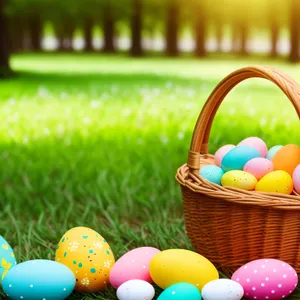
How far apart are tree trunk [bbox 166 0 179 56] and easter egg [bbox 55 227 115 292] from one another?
21657 mm

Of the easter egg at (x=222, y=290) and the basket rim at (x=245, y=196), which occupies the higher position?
the basket rim at (x=245, y=196)

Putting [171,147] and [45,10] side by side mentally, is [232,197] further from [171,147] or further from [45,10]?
[45,10]

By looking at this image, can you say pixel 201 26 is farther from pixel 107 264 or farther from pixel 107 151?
pixel 107 264

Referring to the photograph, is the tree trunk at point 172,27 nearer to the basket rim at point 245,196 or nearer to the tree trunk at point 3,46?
the tree trunk at point 3,46

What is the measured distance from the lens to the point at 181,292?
2357mm

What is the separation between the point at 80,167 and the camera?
15.1ft

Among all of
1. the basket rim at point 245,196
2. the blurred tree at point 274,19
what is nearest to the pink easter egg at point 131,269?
the basket rim at point 245,196

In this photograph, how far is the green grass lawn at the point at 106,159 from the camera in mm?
3541

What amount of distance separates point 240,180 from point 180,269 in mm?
544

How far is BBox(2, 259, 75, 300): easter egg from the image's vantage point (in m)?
2.46

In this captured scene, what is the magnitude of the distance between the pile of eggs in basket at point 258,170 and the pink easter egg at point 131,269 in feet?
1.70

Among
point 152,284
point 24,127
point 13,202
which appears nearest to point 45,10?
point 24,127

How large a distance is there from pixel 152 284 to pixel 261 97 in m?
6.38

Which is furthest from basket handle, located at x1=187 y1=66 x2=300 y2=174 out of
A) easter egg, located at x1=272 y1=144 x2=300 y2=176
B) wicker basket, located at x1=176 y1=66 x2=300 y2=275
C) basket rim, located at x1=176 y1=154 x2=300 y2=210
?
easter egg, located at x1=272 y1=144 x2=300 y2=176
